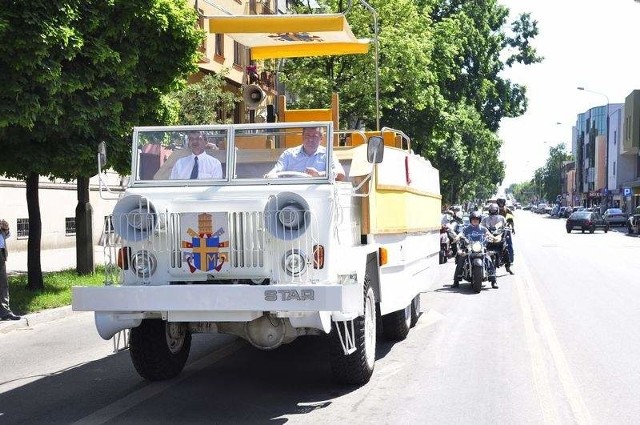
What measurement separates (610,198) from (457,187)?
43524mm

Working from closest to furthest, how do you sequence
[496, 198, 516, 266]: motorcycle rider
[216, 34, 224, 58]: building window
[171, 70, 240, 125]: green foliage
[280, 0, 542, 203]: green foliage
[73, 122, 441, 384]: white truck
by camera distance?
[73, 122, 441, 384]: white truck → [496, 198, 516, 266]: motorcycle rider → [171, 70, 240, 125]: green foliage → [280, 0, 542, 203]: green foliage → [216, 34, 224, 58]: building window

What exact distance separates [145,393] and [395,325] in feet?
11.9

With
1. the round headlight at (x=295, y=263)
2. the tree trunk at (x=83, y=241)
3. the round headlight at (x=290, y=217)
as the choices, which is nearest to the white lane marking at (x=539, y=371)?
the round headlight at (x=295, y=263)

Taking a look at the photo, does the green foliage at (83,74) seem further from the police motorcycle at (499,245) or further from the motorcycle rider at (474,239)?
the police motorcycle at (499,245)

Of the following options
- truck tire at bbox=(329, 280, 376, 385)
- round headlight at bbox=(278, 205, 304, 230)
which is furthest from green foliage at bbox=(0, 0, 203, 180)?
truck tire at bbox=(329, 280, 376, 385)

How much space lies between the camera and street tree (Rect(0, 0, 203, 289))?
12.8 metres

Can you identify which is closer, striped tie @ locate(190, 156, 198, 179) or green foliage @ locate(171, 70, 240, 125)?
striped tie @ locate(190, 156, 198, 179)

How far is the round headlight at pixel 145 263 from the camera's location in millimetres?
7176

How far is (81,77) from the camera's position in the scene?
13.9m

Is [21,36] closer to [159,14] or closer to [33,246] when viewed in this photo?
[159,14]

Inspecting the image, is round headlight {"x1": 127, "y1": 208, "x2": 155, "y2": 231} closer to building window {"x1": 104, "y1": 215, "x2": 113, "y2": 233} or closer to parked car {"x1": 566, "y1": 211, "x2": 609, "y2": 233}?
building window {"x1": 104, "y1": 215, "x2": 113, "y2": 233}

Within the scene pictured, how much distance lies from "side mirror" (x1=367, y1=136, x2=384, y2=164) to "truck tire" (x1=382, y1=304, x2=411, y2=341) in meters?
3.11

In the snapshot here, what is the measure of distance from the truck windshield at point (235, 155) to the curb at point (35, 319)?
5479mm

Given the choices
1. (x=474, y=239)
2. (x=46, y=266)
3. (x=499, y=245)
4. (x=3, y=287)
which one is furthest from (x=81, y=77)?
(x=499, y=245)
